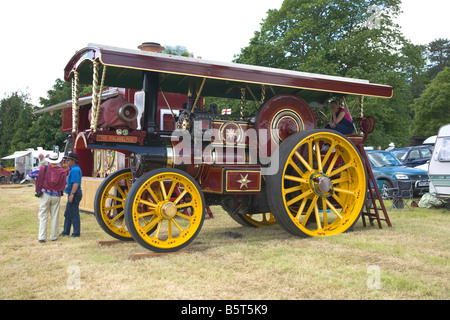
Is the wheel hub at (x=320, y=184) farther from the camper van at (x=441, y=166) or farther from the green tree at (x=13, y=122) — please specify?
the green tree at (x=13, y=122)

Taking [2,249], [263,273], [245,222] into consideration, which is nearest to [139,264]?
[263,273]

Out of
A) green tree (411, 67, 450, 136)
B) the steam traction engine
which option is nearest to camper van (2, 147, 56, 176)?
the steam traction engine

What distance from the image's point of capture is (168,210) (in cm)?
516

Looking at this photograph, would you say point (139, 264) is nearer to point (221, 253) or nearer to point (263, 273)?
point (221, 253)

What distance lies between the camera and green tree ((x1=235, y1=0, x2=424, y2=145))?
2025cm

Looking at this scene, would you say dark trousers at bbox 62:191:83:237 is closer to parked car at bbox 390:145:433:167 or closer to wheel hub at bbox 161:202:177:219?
wheel hub at bbox 161:202:177:219

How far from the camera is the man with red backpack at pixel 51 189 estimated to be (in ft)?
21.8

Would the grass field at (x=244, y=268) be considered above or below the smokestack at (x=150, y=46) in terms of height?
below

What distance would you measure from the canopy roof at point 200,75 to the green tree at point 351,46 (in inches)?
525

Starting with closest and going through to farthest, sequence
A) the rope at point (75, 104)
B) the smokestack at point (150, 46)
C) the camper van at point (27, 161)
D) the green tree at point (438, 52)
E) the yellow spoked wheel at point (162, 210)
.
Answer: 1. the yellow spoked wheel at point (162, 210)
2. the rope at point (75, 104)
3. the smokestack at point (150, 46)
4. the camper van at point (27, 161)
5. the green tree at point (438, 52)

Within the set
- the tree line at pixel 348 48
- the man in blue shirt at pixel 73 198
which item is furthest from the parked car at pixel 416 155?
the man in blue shirt at pixel 73 198

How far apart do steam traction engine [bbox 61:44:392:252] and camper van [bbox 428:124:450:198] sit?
3.81 metres

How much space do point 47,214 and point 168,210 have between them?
264 centimetres

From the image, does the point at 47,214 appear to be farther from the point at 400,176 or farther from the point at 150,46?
the point at 400,176
